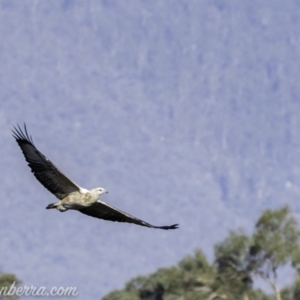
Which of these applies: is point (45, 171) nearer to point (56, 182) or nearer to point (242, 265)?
point (56, 182)

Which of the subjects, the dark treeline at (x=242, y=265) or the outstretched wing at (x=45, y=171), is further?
the dark treeline at (x=242, y=265)

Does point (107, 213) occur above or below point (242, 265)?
below

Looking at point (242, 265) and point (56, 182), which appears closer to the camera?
point (56, 182)

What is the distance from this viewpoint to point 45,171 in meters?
25.1

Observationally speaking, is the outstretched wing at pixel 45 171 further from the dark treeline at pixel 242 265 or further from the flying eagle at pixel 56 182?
the dark treeline at pixel 242 265

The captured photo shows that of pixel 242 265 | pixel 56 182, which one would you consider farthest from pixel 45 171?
pixel 242 265

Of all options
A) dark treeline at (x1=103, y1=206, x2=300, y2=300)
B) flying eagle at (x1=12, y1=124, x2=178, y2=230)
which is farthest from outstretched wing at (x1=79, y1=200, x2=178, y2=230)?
dark treeline at (x1=103, y1=206, x2=300, y2=300)

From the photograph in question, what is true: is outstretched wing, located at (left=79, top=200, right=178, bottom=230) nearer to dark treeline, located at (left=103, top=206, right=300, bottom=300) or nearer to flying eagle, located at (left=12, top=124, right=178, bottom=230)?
flying eagle, located at (left=12, top=124, right=178, bottom=230)

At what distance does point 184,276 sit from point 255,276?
3.27 meters

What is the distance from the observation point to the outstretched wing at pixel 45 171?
25.0 m

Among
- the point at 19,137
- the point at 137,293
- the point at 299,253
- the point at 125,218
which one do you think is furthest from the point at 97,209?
the point at 137,293

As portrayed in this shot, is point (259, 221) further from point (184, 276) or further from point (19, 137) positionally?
point (19, 137)

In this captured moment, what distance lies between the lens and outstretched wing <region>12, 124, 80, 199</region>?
82.0 feet

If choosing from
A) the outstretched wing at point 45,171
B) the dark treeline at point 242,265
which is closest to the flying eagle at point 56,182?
the outstretched wing at point 45,171
